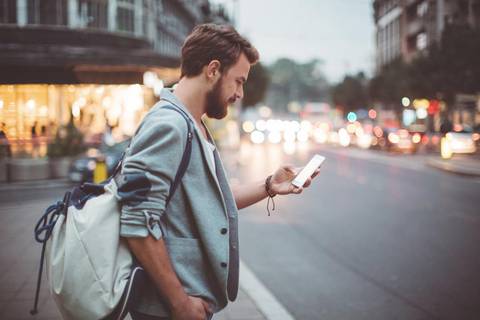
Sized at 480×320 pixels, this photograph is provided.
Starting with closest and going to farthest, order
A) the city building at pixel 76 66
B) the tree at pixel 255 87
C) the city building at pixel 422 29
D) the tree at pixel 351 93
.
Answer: the city building at pixel 76 66 < the city building at pixel 422 29 < the tree at pixel 255 87 < the tree at pixel 351 93

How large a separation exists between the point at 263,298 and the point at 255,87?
6970 cm

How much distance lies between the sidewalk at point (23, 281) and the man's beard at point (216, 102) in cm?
293

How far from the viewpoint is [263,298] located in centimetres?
540

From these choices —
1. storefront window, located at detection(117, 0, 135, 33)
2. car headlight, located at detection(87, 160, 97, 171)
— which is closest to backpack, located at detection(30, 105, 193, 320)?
car headlight, located at detection(87, 160, 97, 171)

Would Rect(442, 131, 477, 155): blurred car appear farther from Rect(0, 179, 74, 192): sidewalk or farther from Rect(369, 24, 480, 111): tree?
Rect(0, 179, 74, 192): sidewalk

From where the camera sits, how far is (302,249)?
25.9ft

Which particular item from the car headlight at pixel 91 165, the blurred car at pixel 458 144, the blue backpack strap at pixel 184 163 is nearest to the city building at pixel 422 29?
the blurred car at pixel 458 144

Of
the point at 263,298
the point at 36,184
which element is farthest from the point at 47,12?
the point at 263,298

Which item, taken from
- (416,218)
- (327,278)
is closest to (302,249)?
(327,278)

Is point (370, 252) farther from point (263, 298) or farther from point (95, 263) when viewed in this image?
point (95, 263)

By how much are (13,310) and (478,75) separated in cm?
3842

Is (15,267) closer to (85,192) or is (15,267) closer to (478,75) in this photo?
(85,192)

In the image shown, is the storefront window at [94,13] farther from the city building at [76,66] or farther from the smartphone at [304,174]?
the smartphone at [304,174]

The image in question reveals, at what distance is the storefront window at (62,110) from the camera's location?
1966 centimetres
